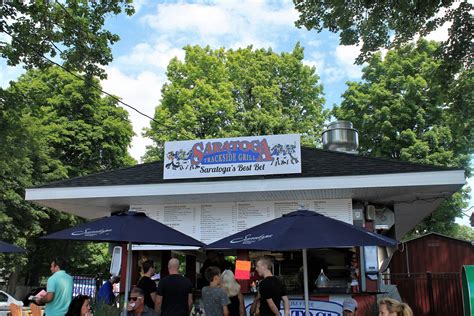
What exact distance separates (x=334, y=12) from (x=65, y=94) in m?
18.0

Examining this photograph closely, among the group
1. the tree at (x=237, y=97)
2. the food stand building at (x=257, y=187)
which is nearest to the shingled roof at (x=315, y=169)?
the food stand building at (x=257, y=187)

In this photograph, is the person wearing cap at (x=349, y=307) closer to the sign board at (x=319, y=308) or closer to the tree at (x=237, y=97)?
the sign board at (x=319, y=308)

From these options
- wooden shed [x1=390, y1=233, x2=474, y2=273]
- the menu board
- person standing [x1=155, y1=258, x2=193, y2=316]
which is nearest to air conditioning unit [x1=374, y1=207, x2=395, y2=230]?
the menu board

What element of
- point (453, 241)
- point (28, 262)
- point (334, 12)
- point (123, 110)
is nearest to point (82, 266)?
point (28, 262)

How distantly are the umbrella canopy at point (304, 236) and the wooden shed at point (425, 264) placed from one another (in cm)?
926

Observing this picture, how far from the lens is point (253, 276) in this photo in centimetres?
1047

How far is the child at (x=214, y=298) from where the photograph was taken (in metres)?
Answer: 6.18

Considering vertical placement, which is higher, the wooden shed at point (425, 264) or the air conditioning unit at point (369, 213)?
the air conditioning unit at point (369, 213)

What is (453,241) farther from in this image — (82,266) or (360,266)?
(82,266)

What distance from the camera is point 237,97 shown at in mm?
26578

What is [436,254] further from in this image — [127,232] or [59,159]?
[59,159]

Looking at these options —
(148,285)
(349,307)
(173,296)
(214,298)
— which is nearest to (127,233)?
(173,296)

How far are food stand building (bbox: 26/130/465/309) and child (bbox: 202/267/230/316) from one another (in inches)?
123

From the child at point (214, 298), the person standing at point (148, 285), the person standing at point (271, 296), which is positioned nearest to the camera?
the person standing at point (271, 296)
